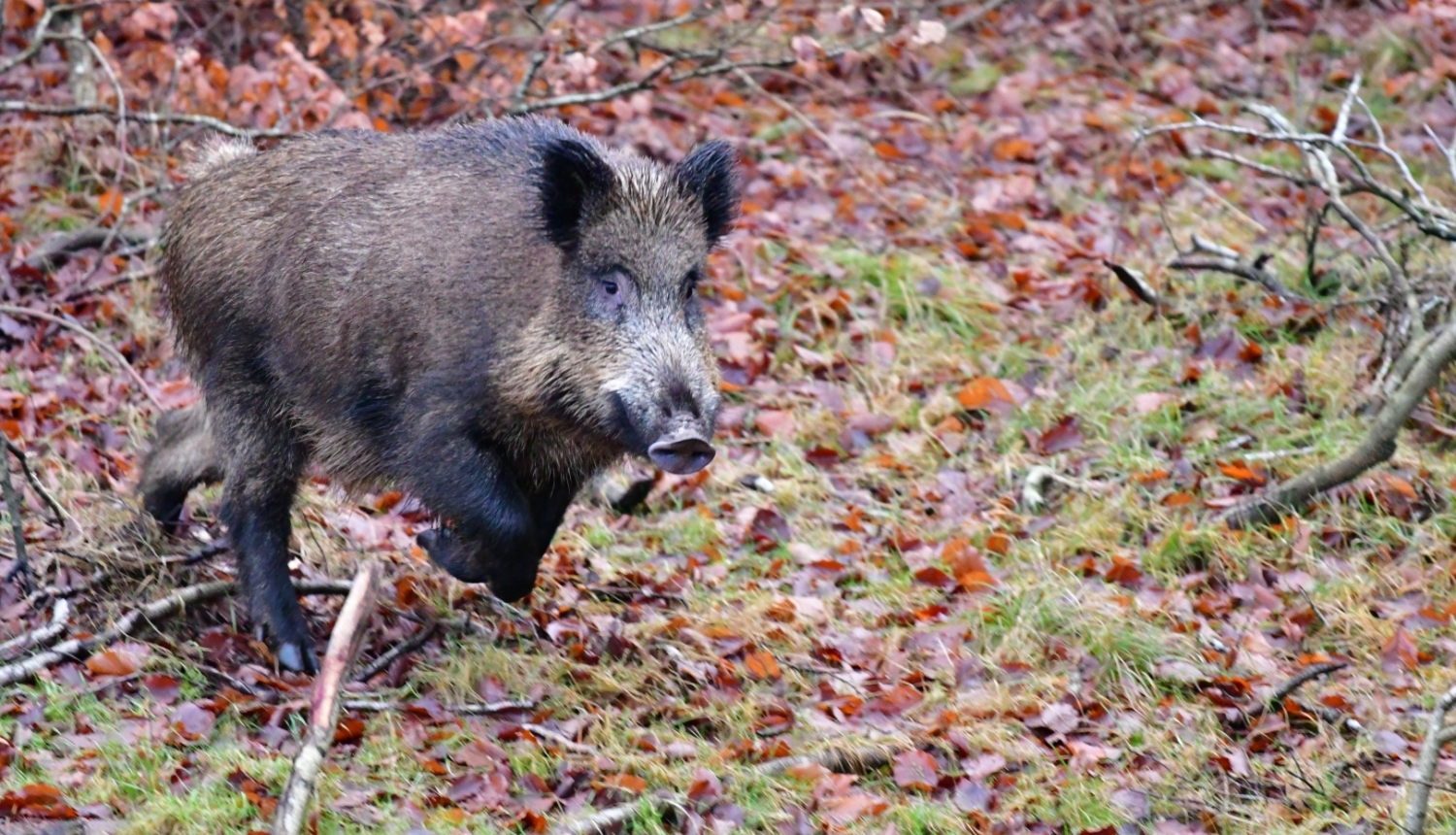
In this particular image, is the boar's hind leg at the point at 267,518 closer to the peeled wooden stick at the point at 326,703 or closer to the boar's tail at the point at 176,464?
the boar's tail at the point at 176,464

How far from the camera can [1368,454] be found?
5.84m

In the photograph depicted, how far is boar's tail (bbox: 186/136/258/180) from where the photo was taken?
6203 millimetres

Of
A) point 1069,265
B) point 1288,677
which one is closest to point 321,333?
point 1288,677

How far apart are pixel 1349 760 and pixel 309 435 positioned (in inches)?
140

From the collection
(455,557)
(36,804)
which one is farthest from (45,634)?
(455,557)

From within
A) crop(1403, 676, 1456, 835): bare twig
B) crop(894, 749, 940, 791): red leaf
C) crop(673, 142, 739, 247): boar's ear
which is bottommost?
crop(894, 749, 940, 791): red leaf

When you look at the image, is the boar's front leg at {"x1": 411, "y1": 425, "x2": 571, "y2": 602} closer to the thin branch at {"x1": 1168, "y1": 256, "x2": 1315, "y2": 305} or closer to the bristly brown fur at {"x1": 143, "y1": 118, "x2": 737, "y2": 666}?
the bristly brown fur at {"x1": 143, "y1": 118, "x2": 737, "y2": 666}

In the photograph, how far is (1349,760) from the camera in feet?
15.5

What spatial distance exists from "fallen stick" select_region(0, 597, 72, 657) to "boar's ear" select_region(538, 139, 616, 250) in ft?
6.55

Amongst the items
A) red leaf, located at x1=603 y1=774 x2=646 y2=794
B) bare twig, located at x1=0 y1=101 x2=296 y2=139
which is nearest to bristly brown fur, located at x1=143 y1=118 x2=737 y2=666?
red leaf, located at x1=603 y1=774 x2=646 y2=794

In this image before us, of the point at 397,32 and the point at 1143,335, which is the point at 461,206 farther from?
the point at 397,32

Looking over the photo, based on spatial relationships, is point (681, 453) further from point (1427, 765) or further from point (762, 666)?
point (1427, 765)

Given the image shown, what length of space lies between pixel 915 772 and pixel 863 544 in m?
1.99

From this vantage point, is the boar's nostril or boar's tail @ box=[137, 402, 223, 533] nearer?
the boar's nostril
